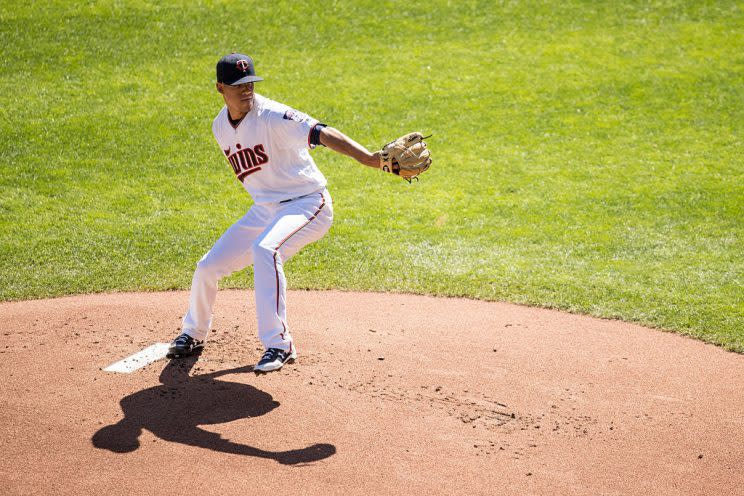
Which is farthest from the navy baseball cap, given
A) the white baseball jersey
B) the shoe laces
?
the shoe laces

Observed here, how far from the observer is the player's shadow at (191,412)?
4645 millimetres

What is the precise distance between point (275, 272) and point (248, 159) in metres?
0.89

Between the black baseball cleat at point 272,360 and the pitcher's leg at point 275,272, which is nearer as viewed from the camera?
the black baseball cleat at point 272,360

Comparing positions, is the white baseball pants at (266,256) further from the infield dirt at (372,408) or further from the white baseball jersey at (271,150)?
the infield dirt at (372,408)

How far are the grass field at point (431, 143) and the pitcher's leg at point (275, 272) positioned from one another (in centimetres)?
237

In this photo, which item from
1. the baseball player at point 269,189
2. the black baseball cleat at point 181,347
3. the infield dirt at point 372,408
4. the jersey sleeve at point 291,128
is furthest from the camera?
the black baseball cleat at point 181,347

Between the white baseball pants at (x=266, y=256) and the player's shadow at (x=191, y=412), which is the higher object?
the white baseball pants at (x=266, y=256)

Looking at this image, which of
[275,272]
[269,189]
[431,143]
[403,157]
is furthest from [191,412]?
[431,143]

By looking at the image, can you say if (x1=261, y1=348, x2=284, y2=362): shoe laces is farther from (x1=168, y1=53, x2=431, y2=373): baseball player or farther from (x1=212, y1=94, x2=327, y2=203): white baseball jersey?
(x1=212, y1=94, x2=327, y2=203): white baseball jersey

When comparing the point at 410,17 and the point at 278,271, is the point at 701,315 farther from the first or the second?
the point at 410,17

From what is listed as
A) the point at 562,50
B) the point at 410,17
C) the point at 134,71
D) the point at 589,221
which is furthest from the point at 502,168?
the point at 134,71

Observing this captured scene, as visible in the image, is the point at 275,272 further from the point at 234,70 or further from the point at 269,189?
the point at 234,70

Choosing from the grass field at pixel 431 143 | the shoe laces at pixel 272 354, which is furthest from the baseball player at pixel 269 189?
the grass field at pixel 431 143

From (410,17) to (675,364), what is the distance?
10663 mm
